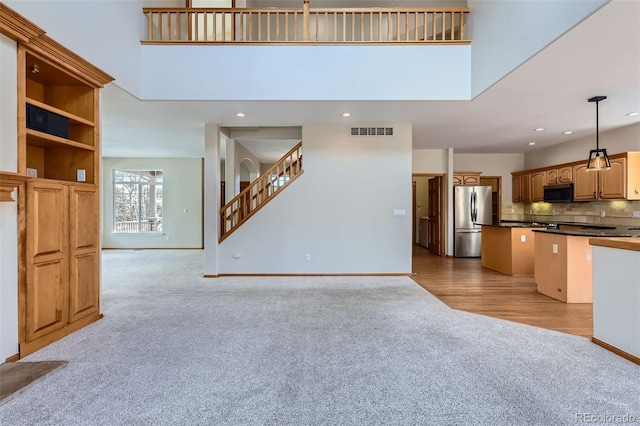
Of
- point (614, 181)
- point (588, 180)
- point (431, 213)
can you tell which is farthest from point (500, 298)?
point (431, 213)

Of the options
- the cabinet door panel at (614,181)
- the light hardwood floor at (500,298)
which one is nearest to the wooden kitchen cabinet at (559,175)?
the cabinet door panel at (614,181)

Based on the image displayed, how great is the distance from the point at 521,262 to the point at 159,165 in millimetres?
9378

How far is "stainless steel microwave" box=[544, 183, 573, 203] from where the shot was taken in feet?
20.4

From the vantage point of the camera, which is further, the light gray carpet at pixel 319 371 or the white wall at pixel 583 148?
the white wall at pixel 583 148

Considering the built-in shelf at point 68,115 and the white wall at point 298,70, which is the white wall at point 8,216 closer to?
the built-in shelf at point 68,115

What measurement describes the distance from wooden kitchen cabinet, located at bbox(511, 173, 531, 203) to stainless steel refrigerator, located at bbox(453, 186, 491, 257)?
0.93 m

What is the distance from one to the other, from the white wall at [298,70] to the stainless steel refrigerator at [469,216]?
4.14 meters

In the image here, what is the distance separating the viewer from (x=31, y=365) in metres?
2.26

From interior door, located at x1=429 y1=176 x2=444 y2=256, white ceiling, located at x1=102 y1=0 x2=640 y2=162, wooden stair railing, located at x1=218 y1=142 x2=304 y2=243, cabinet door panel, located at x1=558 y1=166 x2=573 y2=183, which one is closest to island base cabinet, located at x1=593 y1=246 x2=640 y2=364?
white ceiling, located at x1=102 y1=0 x2=640 y2=162

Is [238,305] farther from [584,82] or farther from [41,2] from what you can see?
[584,82]

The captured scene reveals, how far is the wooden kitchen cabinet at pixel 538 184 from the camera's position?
7008 mm

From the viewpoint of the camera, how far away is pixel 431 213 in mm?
8234

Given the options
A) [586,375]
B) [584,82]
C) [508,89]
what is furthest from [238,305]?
[584,82]

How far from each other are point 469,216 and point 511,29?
503 centimetres
